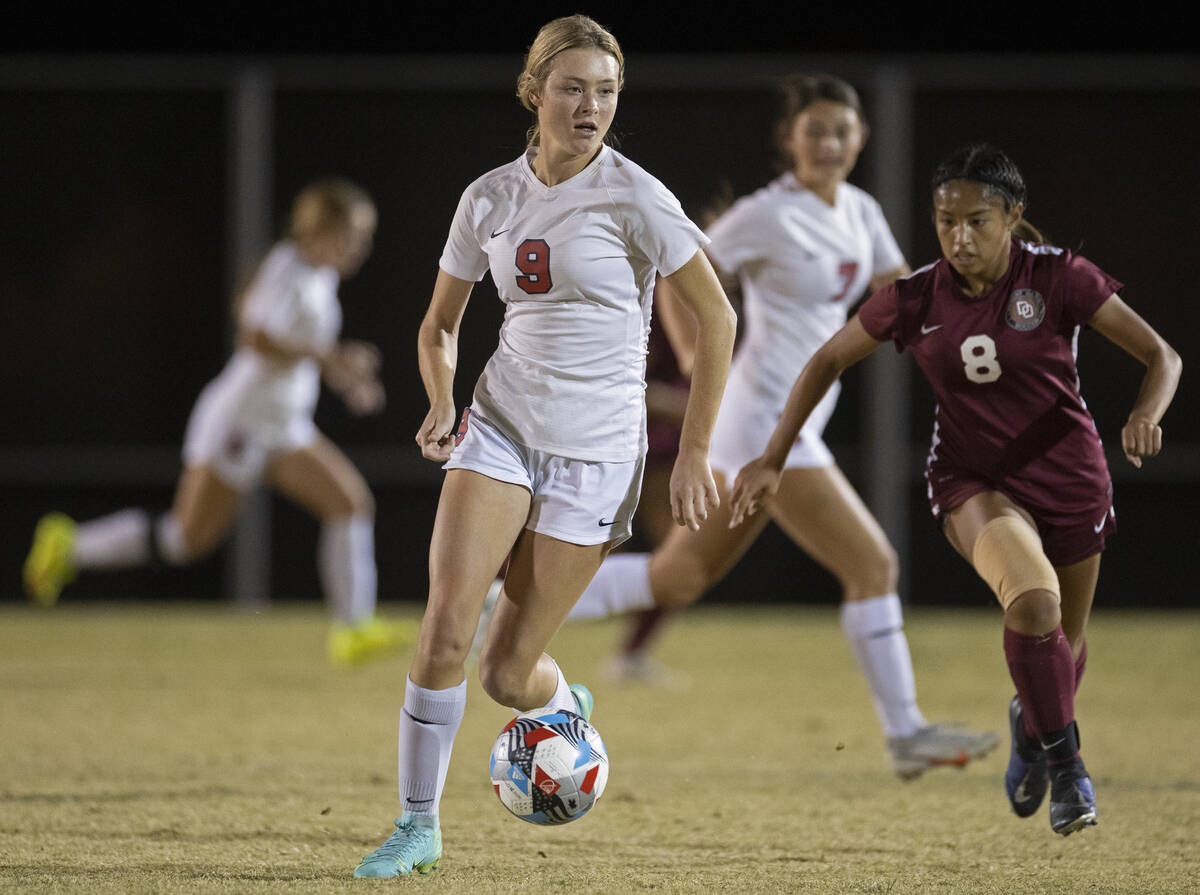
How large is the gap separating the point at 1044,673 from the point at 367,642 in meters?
4.52

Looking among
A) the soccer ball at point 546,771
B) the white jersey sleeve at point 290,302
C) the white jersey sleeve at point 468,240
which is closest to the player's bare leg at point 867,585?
the soccer ball at point 546,771

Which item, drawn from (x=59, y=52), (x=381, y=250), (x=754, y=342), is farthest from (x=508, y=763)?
(x=59, y=52)

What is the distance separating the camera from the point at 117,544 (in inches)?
351

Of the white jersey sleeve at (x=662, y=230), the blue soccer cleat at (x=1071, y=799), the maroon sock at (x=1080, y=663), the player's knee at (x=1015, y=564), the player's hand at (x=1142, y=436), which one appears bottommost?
the blue soccer cleat at (x=1071, y=799)

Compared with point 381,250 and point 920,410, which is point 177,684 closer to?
point 381,250

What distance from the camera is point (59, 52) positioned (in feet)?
38.1

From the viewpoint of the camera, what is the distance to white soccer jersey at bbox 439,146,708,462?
151 inches

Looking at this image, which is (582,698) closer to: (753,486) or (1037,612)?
(753,486)

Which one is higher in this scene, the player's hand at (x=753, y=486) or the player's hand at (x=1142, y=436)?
the player's hand at (x=1142, y=436)

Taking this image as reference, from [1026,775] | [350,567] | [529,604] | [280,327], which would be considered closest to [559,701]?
[529,604]

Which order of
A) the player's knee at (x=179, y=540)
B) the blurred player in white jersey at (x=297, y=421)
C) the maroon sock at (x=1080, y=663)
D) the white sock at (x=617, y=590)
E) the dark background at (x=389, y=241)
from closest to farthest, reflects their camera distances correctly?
1. the maroon sock at (x=1080, y=663)
2. the white sock at (x=617, y=590)
3. the blurred player in white jersey at (x=297, y=421)
4. the player's knee at (x=179, y=540)
5. the dark background at (x=389, y=241)

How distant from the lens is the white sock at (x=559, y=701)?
4133 millimetres

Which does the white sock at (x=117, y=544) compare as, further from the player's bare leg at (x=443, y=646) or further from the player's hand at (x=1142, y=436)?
the player's hand at (x=1142, y=436)

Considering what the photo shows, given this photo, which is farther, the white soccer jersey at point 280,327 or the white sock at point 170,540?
the white sock at point 170,540
